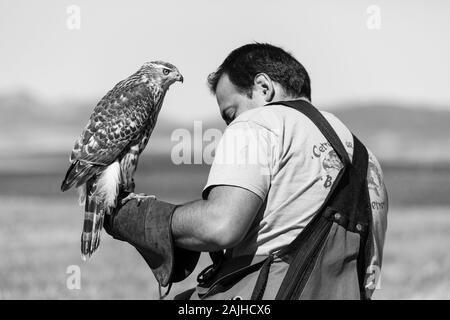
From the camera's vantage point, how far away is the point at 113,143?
3.87 meters

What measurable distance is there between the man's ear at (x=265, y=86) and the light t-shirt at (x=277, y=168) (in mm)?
299

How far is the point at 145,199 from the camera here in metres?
2.76

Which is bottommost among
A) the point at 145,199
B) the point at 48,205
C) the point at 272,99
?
the point at 48,205

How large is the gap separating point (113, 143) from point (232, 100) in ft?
3.79

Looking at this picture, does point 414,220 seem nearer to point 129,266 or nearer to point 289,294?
point 129,266

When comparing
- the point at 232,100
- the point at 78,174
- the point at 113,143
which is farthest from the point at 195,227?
the point at 113,143

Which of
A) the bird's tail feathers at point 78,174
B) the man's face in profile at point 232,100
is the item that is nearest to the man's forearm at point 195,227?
the man's face in profile at point 232,100

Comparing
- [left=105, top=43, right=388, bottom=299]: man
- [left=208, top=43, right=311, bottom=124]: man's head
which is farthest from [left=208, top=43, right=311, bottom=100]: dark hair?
[left=105, top=43, right=388, bottom=299]: man

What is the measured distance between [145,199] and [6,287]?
146 inches

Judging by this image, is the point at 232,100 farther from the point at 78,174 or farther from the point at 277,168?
the point at 78,174

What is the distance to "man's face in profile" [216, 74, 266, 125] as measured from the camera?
2.82 metres

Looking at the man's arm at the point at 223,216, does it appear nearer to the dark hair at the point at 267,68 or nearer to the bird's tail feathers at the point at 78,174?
the dark hair at the point at 267,68

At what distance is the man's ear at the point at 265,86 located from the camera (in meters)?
2.79

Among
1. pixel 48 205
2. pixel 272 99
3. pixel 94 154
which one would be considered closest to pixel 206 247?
pixel 272 99
